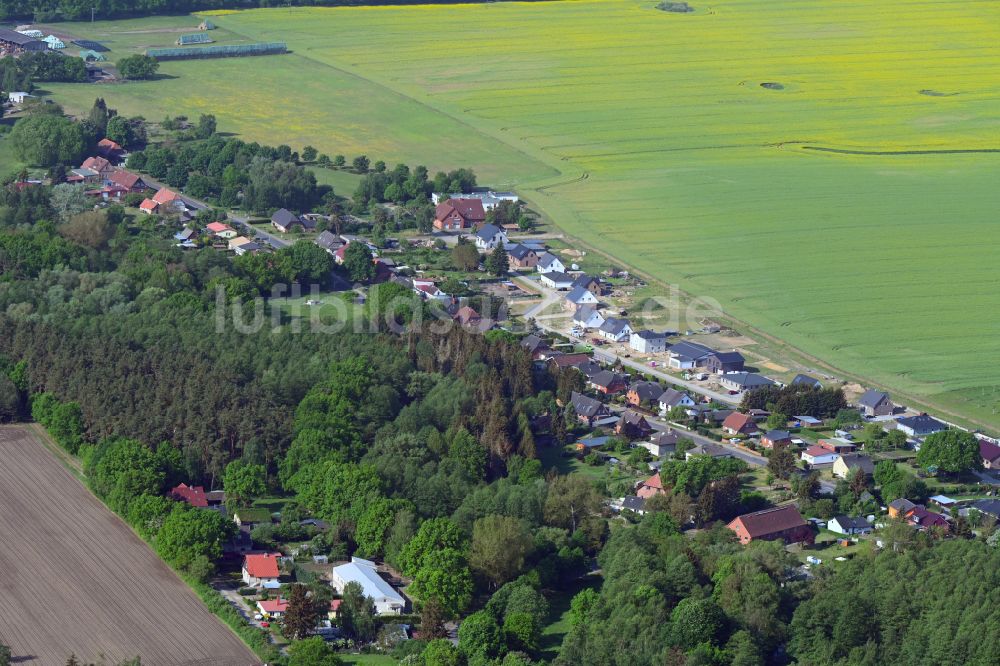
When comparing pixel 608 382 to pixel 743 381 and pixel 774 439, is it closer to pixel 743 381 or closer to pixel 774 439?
pixel 743 381

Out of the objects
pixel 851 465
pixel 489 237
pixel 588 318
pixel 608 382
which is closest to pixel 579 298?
pixel 588 318

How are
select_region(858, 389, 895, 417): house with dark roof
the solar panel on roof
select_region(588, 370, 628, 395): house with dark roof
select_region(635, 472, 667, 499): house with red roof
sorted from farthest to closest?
the solar panel on roof → select_region(588, 370, 628, 395): house with dark roof → select_region(858, 389, 895, 417): house with dark roof → select_region(635, 472, 667, 499): house with red roof

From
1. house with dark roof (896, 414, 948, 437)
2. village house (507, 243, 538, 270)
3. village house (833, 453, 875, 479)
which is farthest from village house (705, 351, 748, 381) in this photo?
village house (507, 243, 538, 270)

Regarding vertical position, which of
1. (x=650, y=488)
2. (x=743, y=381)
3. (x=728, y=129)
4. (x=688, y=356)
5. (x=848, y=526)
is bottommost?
(x=848, y=526)

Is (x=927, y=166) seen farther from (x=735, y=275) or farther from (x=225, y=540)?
(x=225, y=540)

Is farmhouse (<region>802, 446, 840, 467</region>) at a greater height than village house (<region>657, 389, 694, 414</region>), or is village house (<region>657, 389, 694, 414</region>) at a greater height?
village house (<region>657, 389, 694, 414</region>)

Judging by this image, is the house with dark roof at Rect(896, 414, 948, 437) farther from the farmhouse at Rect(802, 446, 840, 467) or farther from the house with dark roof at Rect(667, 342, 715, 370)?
the house with dark roof at Rect(667, 342, 715, 370)
